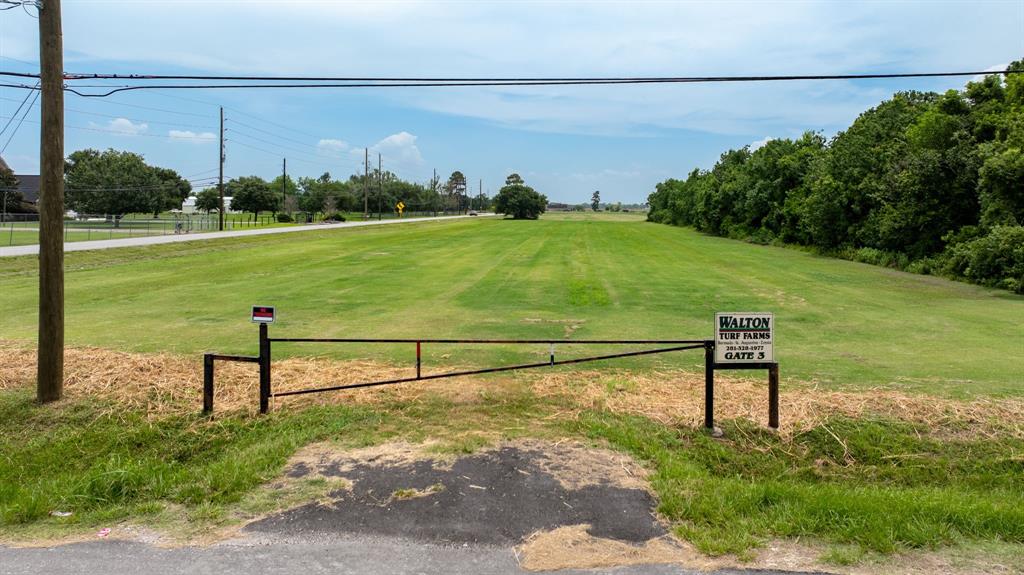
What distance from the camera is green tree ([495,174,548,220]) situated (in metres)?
120

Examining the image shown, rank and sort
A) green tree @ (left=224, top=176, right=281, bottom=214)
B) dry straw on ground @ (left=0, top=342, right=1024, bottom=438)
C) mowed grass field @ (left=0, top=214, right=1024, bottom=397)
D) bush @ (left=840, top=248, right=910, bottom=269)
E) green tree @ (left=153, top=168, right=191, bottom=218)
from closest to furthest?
dry straw on ground @ (left=0, top=342, right=1024, bottom=438), mowed grass field @ (left=0, top=214, right=1024, bottom=397), bush @ (left=840, top=248, right=910, bottom=269), green tree @ (left=224, top=176, right=281, bottom=214), green tree @ (left=153, top=168, right=191, bottom=218)

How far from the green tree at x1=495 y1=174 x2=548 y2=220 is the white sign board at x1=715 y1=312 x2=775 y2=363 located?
113908mm

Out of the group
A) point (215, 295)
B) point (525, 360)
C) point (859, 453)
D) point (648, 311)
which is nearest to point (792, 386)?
point (859, 453)

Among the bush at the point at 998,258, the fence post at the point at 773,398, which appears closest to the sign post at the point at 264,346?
the fence post at the point at 773,398

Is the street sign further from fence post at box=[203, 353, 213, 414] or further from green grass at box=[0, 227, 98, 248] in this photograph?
green grass at box=[0, 227, 98, 248]

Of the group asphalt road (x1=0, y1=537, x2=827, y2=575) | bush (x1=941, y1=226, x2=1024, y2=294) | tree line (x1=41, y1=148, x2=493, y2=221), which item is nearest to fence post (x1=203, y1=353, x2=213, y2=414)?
asphalt road (x1=0, y1=537, x2=827, y2=575)

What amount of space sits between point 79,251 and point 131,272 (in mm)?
8805

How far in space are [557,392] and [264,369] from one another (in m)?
3.60

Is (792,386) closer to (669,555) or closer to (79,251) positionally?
(669,555)

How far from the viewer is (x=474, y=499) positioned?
5.29 meters

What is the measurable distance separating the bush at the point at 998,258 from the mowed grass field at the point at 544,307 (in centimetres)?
66

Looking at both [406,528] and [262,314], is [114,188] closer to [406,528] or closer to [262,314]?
[262,314]

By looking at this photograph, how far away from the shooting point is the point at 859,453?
6.68 meters

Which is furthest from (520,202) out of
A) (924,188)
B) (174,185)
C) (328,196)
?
(924,188)
